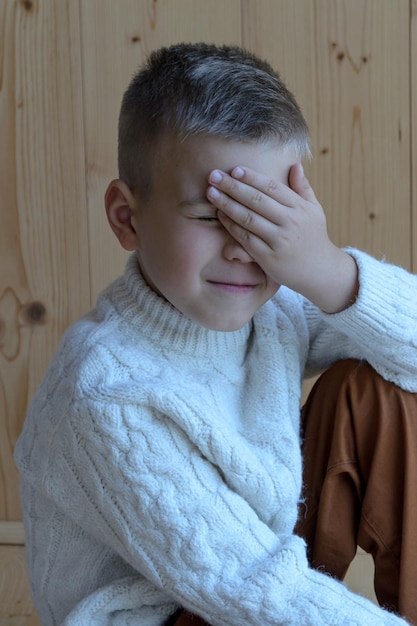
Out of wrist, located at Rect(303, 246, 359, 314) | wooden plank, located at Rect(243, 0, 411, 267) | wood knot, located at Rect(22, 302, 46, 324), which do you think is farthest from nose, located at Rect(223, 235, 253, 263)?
wood knot, located at Rect(22, 302, 46, 324)

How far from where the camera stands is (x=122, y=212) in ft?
3.26

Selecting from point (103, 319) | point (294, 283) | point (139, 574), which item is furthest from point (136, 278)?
point (139, 574)

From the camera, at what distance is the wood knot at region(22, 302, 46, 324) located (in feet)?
5.38

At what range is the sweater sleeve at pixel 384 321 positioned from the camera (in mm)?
981

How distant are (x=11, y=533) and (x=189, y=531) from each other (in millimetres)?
936

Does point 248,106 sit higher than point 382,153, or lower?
higher

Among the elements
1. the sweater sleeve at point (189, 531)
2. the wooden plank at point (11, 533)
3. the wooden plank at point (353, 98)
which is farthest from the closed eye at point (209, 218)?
the wooden plank at point (11, 533)

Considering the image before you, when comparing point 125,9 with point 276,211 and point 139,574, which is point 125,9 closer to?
point 276,211

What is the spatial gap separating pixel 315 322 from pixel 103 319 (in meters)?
0.29

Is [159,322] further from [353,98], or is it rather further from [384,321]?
[353,98]

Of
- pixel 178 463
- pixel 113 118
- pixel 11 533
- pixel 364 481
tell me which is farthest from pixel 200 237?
pixel 11 533

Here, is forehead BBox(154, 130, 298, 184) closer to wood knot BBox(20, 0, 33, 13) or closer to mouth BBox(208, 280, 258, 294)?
mouth BBox(208, 280, 258, 294)

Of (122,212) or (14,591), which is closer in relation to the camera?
(122,212)

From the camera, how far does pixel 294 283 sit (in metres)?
0.95
